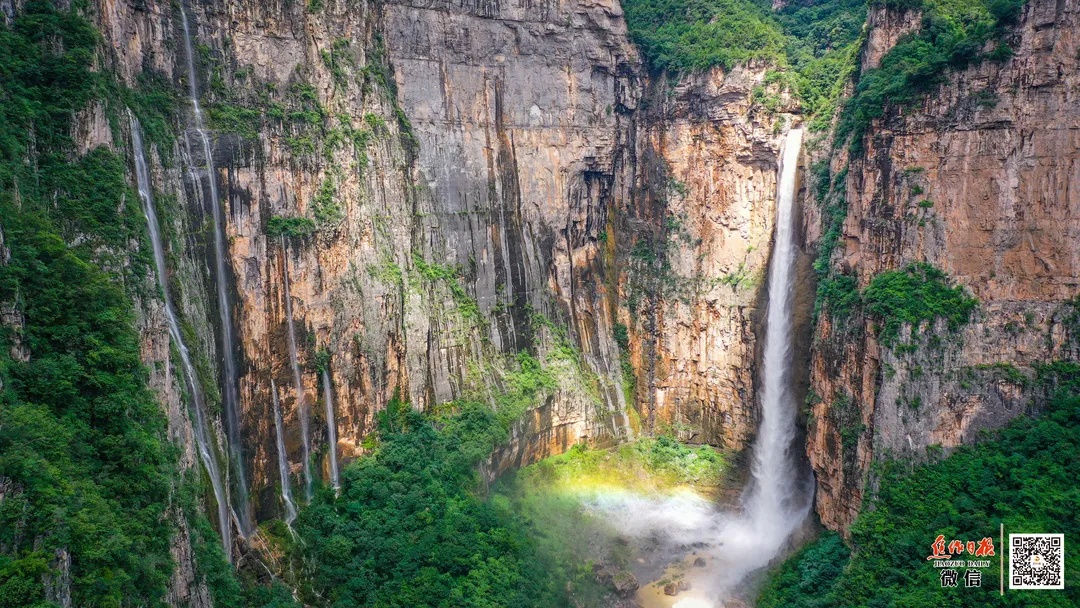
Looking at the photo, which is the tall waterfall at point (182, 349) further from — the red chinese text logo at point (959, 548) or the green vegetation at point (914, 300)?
the green vegetation at point (914, 300)

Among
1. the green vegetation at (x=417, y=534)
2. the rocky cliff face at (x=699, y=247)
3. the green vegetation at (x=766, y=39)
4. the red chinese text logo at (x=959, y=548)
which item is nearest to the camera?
the red chinese text logo at (x=959, y=548)

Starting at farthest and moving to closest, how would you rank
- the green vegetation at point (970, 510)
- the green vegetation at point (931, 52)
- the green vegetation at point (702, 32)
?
the green vegetation at point (702, 32), the green vegetation at point (931, 52), the green vegetation at point (970, 510)

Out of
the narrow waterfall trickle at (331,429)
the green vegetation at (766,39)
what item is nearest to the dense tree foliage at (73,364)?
the narrow waterfall trickle at (331,429)

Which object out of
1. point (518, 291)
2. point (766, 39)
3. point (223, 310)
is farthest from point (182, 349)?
point (766, 39)

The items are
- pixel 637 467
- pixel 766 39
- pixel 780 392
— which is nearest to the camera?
pixel 780 392

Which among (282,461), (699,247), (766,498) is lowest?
(766,498)

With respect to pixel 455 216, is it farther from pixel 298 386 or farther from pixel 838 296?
pixel 838 296

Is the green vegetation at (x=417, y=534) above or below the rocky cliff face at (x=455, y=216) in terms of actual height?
below
